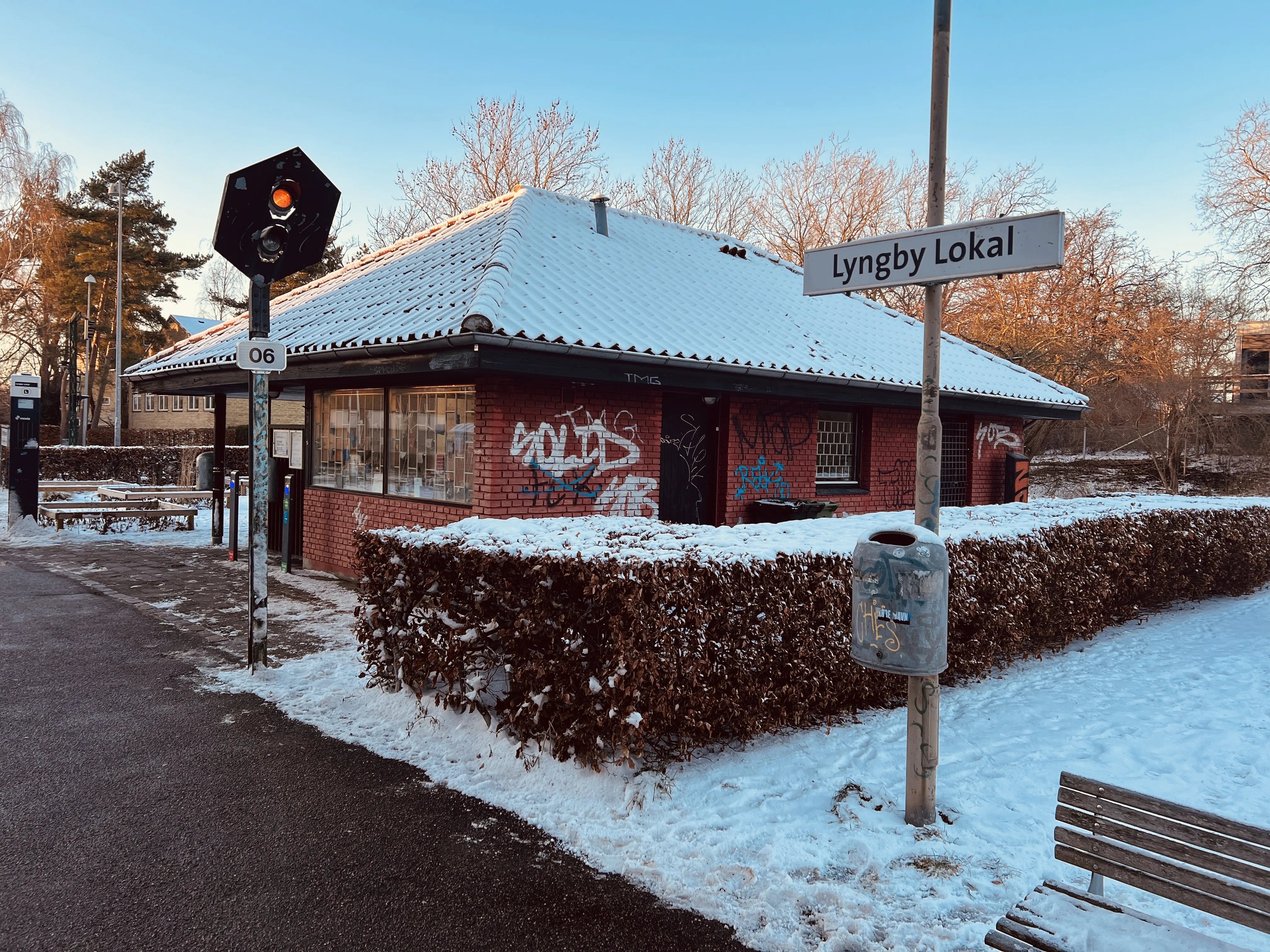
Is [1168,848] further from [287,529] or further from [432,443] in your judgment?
[287,529]

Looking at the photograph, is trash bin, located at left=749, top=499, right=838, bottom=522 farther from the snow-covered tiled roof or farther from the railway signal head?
the railway signal head

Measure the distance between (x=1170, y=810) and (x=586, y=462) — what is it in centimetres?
694

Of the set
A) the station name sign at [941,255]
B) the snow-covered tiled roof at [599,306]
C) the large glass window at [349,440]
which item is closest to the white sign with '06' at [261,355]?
the snow-covered tiled roof at [599,306]

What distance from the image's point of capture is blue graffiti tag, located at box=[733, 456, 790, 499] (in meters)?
11.0

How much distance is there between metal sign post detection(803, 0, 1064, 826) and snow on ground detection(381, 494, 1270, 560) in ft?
1.58

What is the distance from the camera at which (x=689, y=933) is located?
3.10 metres

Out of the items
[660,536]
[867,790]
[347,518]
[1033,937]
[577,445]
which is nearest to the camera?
[1033,937]

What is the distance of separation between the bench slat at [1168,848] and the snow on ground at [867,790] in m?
0.59

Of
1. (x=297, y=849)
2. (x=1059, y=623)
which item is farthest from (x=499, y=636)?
(x=1059, y=623)

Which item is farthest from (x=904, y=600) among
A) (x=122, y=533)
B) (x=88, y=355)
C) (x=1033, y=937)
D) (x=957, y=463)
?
(x=88, y=355)

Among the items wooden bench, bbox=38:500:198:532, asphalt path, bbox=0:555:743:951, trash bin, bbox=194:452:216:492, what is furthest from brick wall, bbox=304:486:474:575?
trash bin, bbox=194:452:216:492

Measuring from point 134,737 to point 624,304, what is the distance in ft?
22.8

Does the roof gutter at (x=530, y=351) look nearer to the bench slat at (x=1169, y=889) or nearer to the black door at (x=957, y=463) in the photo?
the black door at (x=957, y=463)

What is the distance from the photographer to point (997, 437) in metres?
15.3
